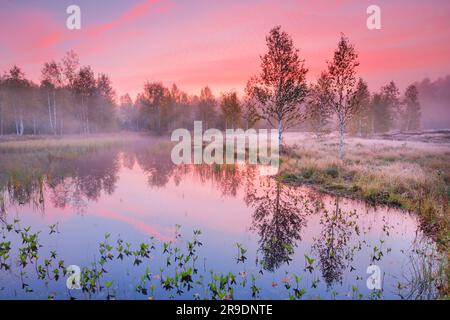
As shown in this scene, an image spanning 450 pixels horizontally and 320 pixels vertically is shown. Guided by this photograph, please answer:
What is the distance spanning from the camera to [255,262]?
6578 millimetres

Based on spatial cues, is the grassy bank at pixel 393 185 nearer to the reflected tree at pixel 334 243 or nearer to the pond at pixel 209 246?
the pond at pixel 209 246

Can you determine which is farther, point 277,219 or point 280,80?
point 280,80

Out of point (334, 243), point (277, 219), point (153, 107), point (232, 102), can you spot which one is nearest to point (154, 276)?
point (334, 243)

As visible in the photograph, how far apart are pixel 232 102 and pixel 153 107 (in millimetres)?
22463

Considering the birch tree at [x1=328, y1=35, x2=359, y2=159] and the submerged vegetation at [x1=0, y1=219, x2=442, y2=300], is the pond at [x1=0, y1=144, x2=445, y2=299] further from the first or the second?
the birch tree at [x1=328, y1=35, x2=359, y2=159]

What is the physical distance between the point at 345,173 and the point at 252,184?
19.9 ft

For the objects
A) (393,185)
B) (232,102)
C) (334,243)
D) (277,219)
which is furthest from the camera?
(232,102)

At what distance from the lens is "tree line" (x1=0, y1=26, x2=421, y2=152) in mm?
25859

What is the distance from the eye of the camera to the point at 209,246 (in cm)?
754

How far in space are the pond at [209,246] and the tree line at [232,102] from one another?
623 inches

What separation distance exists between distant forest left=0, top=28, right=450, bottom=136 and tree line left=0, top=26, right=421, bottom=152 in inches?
4.5

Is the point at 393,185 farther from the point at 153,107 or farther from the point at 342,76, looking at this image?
the point at 153,107
